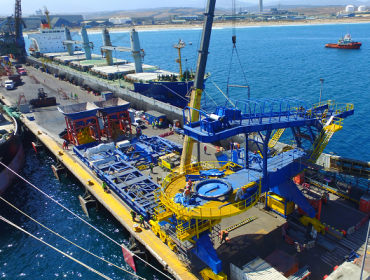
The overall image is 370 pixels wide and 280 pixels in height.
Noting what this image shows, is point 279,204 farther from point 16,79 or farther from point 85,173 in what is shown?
point 16,79

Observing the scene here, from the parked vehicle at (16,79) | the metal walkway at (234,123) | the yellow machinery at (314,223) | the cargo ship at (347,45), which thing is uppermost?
the cargo ship at (347,45)

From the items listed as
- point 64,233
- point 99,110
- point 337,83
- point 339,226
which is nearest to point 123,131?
point 99,110

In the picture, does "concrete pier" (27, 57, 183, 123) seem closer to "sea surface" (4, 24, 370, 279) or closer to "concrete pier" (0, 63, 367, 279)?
"sea surface" (4, 24, 370, 279)

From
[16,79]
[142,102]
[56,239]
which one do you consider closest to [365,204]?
[56,239]

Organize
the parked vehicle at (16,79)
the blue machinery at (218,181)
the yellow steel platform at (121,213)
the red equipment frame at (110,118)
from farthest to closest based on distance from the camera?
→ the parked vehicle at (16,79) → the red equipment frame at (110,118) → the yellow steel platform at (121,213) → the blue machinery at (218,181)

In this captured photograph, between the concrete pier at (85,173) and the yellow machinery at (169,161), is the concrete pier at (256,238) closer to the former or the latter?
the concrete pier at (85,173)

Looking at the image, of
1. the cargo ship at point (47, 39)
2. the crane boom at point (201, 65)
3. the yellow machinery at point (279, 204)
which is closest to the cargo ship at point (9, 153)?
the crane boom at point (201, 65)

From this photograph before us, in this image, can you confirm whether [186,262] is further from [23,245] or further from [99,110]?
[99,110]
